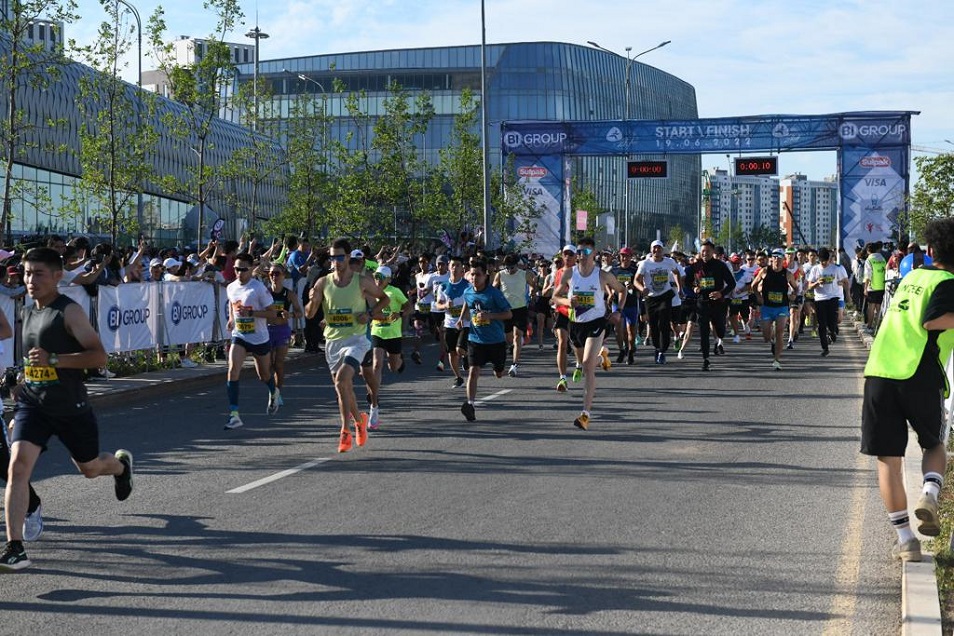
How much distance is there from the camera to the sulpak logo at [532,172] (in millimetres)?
45375

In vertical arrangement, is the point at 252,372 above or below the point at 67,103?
below

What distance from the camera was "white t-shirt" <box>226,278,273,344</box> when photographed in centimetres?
1352

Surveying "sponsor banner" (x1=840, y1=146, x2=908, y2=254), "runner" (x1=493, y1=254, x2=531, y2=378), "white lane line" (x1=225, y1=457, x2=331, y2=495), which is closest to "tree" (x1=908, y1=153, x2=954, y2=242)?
"sponsor banner" (x1=840, y1=146, x2=908, y2=254)

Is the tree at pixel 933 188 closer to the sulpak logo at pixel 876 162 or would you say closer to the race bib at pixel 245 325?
the sulpak logo at pixel 876 162

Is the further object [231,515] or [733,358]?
[733,358]

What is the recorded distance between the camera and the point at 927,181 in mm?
42094

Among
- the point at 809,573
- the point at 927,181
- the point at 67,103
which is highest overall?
the point at 67,103

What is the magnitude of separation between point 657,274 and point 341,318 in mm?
10869

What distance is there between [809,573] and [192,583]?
322cm

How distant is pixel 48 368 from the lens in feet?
23.8

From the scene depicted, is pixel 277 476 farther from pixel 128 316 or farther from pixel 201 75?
pixel 201 75

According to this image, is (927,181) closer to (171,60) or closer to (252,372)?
(171,60)

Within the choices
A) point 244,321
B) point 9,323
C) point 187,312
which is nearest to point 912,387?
point 244,321

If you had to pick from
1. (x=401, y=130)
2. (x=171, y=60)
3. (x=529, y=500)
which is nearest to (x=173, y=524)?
(x=529, y=500)
